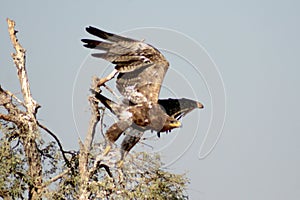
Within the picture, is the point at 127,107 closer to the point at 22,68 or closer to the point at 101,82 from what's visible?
the point at 101,82

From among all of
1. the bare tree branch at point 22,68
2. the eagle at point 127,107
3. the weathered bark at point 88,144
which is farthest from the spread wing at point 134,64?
the bare tree branch at point 22,68

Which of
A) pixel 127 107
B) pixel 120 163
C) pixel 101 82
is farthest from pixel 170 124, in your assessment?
pixel 101 82

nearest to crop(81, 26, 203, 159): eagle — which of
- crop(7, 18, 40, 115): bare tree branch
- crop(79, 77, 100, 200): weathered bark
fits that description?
crop(79, 77, 100, 200): weathered bark

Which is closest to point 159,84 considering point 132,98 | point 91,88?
point 132,98

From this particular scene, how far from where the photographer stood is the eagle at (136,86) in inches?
410

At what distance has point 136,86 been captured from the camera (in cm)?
1088

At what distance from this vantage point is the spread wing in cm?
1060

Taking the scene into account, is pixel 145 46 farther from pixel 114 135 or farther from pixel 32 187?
pixel 32 187

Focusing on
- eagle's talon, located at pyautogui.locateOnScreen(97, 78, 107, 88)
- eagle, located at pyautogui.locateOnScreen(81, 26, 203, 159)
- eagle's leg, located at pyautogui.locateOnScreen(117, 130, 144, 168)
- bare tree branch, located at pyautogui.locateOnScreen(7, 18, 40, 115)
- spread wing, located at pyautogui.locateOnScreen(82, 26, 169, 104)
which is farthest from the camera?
spread wing, located at pyautogui.locateOnScreen(82, 26, 169, 104)

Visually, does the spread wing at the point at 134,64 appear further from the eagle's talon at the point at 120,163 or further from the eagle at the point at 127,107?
the eagle's talon at the point at 120,163

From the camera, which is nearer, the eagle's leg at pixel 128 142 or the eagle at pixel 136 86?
the eagle's leg at pixel 128 142

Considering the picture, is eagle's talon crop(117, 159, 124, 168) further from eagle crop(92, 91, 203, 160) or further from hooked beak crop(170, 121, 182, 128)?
hooked beak crop(170, 121, 182, 128)

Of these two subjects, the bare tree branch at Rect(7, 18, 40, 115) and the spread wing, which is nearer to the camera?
the bare tree branch at Rect(7, 18, 40, 115)

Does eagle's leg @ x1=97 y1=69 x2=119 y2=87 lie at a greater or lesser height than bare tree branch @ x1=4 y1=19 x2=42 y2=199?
greater
